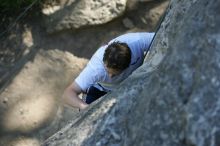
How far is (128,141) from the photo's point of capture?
92.5 inches

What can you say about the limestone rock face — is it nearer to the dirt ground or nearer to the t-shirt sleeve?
the dirt ground

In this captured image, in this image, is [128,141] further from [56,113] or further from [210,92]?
[56,113]

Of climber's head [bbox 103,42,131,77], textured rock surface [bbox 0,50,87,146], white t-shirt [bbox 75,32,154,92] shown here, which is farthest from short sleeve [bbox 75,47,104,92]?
textured rock surface [bbox 0,50,87,146]

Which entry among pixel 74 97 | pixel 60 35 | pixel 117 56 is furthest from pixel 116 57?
pixel 60 35

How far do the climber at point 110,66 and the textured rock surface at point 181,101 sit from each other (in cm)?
87

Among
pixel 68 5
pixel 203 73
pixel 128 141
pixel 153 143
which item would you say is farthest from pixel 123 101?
pixel 68 5

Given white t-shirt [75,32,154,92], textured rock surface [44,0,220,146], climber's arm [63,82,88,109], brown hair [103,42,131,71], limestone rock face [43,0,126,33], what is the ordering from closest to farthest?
textured rock surface [44,0,220,146], brown hair [103,42,131,71], white t-shirt [75,32,154,92], climber's arm [63,82,88,109], limestone rock face [43,0,126,33]

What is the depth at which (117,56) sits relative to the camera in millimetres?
3453

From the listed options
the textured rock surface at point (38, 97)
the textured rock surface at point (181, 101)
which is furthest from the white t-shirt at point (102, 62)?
the textured rock surface at point (38, 97)

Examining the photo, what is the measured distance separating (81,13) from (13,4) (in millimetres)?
771

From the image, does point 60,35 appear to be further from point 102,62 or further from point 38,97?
point 102,62

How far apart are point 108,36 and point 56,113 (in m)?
1.06

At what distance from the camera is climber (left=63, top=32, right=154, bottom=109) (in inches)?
137

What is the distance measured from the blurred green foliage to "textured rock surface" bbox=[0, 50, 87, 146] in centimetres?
58
